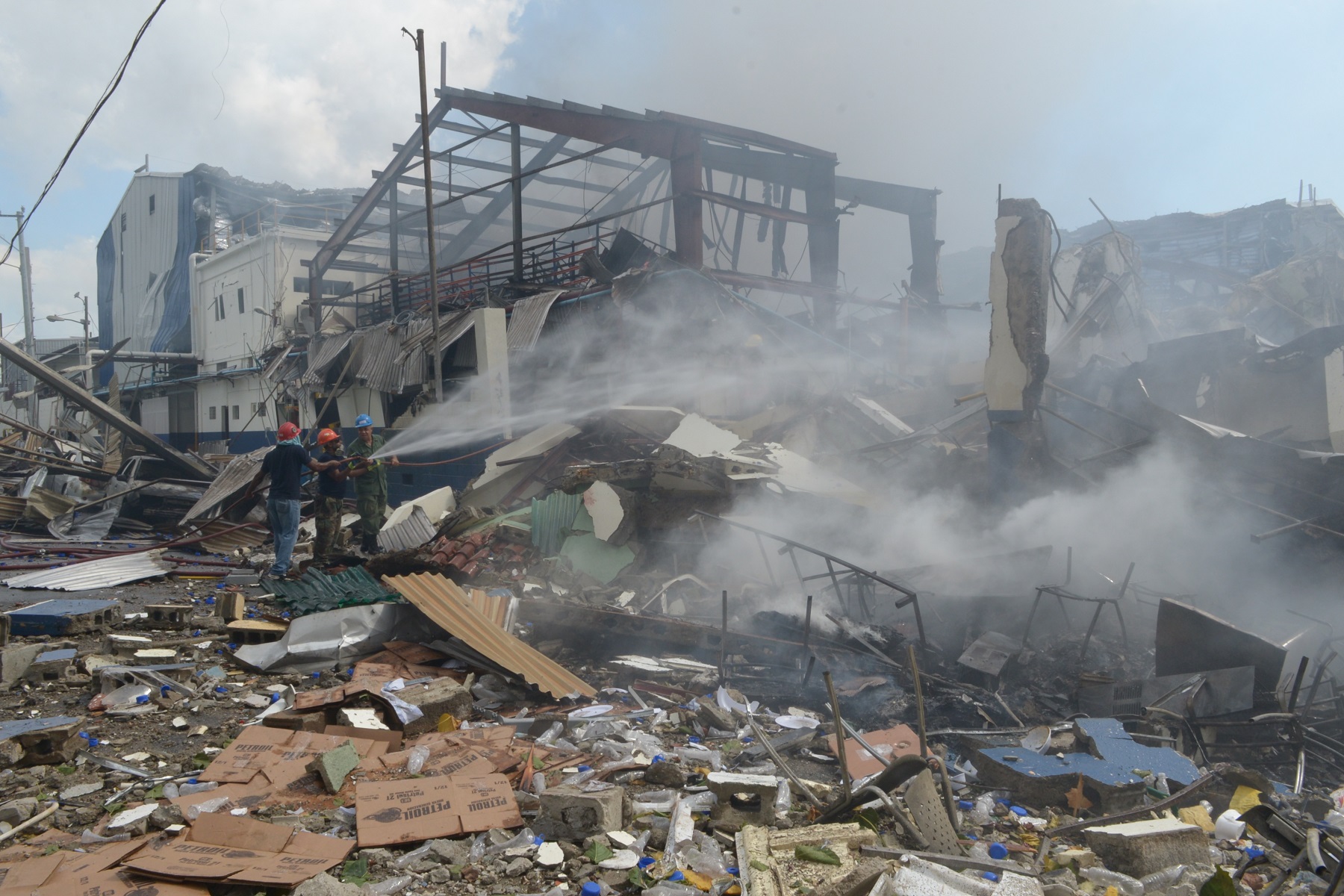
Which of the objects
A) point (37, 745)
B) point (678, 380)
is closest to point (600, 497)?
point (678, 380)

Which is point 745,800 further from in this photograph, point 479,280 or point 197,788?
point 479,280

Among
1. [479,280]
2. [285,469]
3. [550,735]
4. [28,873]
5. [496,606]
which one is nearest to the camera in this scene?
[28,873]

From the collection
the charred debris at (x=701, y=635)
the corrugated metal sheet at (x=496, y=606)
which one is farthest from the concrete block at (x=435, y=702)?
the corrugated metal sheet at (x=496, y=606)

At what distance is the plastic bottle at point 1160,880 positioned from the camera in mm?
3078

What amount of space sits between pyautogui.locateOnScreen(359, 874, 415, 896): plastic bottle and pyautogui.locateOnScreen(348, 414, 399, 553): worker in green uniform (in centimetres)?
701

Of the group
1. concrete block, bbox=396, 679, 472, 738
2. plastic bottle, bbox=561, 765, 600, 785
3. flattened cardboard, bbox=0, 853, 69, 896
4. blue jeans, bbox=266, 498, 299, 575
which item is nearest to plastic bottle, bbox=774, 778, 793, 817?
plastic bottle, bbox=561, 765, 600, 785

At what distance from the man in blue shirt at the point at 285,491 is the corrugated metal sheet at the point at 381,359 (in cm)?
599

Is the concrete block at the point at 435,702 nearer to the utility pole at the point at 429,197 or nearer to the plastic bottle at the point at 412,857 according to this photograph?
the plastic bottle at the point at 412,857

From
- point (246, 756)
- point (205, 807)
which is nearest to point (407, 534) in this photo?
point (246, 756)

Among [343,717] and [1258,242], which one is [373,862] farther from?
[1258,242]

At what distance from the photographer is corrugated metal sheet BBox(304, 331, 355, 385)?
1702cm

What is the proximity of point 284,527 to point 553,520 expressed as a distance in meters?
2.83

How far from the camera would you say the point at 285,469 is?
8430 millimetres

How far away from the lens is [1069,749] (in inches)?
171
